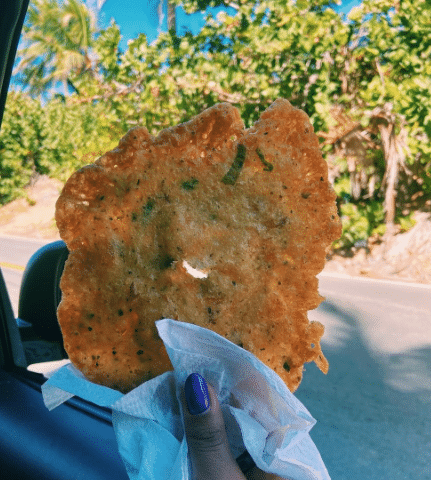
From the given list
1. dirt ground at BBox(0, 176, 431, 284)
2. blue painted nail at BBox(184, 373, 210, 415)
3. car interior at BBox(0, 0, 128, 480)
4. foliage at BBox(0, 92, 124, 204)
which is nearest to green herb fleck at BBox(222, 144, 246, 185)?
blue painted nail at BBox(184, 373, 210, 415)

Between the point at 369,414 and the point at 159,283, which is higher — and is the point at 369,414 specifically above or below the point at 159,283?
below

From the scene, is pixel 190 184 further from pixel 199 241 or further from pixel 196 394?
pixel 196 394

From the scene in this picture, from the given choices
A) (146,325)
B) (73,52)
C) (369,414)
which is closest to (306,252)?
(146,325)

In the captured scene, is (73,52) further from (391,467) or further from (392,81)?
(391,467)

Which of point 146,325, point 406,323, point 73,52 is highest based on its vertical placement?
point 73,52

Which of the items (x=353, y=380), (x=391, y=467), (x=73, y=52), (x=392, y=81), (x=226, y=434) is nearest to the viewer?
(x=226, y=434)

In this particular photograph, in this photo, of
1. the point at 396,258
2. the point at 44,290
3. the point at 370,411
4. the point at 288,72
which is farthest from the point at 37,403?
the point at 396,258

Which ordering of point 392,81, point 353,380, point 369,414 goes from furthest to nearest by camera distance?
point 392,81, point 353,380, point 369,414
